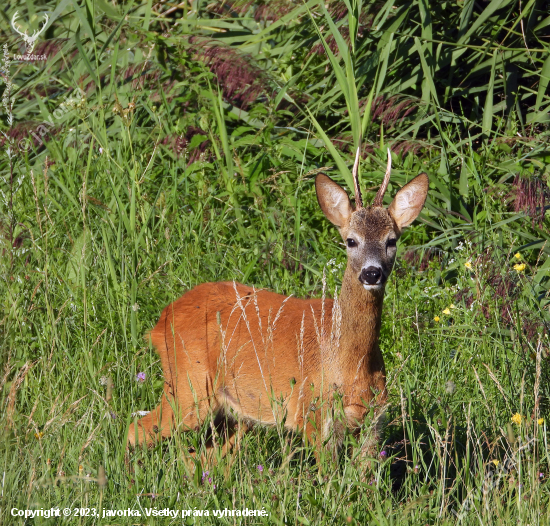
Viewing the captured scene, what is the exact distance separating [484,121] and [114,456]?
3244mm

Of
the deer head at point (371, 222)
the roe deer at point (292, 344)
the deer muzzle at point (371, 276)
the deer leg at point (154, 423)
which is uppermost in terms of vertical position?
the deer head at point (371, 222)

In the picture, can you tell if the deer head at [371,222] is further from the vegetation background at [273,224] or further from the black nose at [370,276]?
the vegetation background at [273,224]

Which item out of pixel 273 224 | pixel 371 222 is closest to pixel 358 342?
pixel 371 222

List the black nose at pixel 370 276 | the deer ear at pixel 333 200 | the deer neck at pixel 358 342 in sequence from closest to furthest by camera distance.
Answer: the black nose at pixel 370 276 → the deer neck at pixel 358 342 → the deer ear at pixel 333 200

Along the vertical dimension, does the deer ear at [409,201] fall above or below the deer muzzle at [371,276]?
above

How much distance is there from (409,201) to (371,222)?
12.8 inches

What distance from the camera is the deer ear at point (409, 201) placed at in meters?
3.50

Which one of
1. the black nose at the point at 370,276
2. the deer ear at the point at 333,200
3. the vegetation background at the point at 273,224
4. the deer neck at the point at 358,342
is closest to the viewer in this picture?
the vegetation background at the point at 273,224

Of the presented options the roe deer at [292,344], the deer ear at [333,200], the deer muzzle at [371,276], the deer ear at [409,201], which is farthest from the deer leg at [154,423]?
the deer ear at [409,201]

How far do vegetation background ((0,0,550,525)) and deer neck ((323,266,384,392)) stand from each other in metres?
0.17

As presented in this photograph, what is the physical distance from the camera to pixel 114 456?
9.29 ft

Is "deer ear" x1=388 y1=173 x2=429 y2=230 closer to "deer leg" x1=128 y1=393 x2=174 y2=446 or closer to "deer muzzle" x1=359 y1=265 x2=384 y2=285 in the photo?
"deer muzzle" x1=359 y1=265 x2=384 y2=285

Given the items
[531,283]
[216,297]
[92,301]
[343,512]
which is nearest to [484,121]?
[531,283]

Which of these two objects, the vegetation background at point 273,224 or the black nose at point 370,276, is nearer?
the vegetation background at point 273,224
